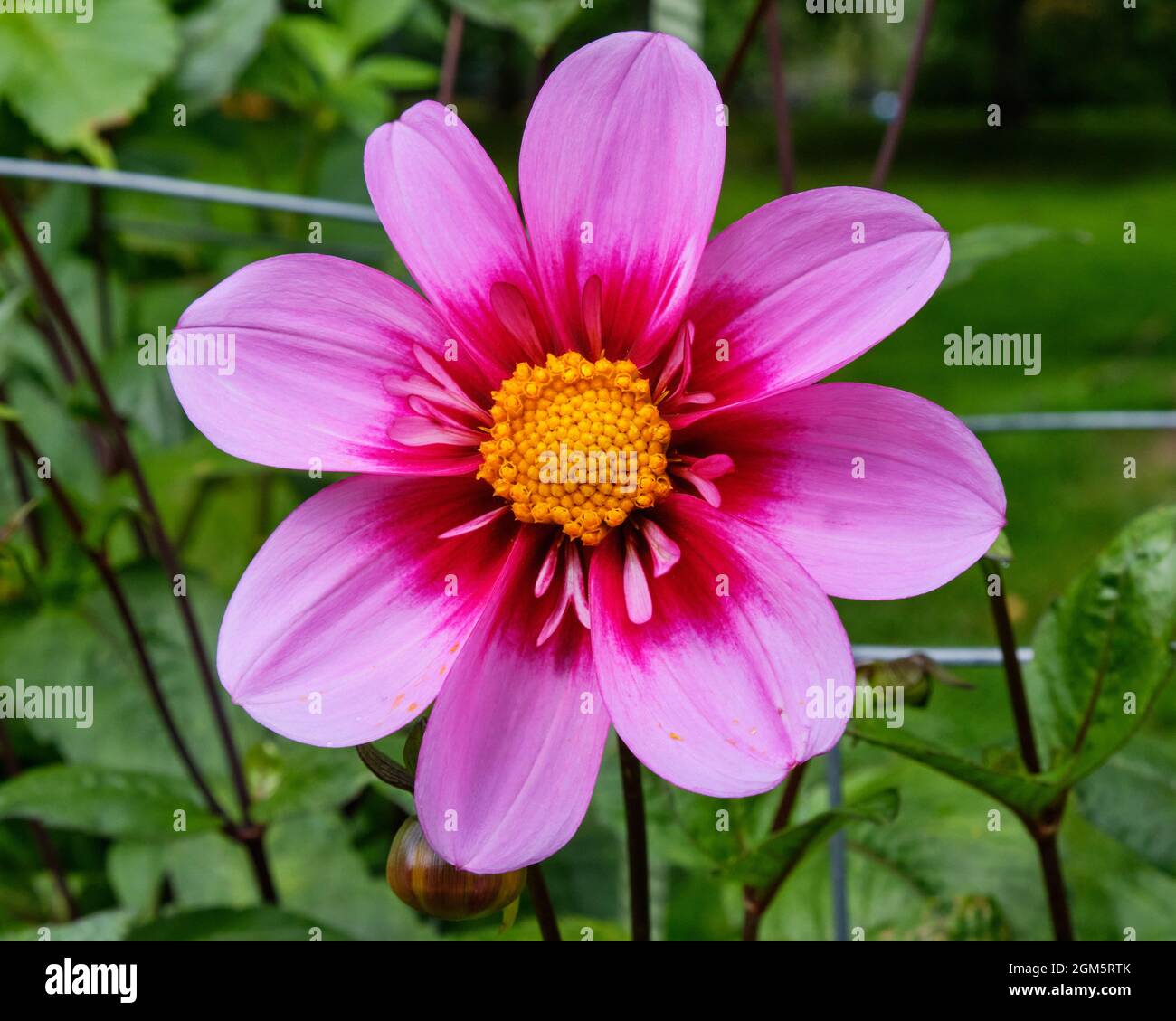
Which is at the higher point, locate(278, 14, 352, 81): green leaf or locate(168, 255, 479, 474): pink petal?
locate(278, 14, 352, 81): green leaf

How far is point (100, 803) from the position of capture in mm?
704

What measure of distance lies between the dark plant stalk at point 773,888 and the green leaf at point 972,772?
6cm

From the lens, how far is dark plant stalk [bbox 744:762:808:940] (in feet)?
1.94

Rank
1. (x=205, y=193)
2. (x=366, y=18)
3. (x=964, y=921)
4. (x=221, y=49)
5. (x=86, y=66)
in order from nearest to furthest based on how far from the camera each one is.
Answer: (x=964, y=921), (x=205, y=193), (x=86, y=66), (x=221, y=49), (x=366, y=18)

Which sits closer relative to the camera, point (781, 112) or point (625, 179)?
point (625, 179)

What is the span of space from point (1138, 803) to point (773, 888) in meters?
0.22

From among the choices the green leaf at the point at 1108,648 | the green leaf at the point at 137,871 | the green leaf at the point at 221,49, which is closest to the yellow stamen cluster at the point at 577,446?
the green leaf at the point at 1108,648

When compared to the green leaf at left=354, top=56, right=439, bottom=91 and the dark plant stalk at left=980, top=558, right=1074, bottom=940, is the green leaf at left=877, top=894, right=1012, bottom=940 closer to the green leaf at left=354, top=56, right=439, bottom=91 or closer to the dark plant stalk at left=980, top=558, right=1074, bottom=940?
the dark plant stalk at left=980, top=558, right=1074, bottom=940

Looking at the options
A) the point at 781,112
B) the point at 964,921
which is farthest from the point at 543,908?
the point at 781,112

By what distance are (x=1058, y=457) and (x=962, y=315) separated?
53.1 inches

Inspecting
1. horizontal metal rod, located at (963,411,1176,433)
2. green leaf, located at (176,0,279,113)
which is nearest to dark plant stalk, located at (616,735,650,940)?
horizontal metal rod, located at (963,411,1176,433)

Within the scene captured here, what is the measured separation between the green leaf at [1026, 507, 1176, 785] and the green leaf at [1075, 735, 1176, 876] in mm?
69

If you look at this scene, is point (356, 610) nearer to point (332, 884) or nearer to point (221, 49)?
point (332, 884)

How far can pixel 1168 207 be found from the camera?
5.82 m
